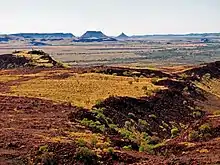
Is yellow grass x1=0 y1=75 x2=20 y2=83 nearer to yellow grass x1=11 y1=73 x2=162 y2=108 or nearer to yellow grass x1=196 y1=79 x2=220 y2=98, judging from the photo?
yellow grass x1=11 y1=73 x2=162 y2=108

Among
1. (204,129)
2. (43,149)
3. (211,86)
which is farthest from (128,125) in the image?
(211,86)

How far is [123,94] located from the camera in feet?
169

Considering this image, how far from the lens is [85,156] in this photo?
26.3 m

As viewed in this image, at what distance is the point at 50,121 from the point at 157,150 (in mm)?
9102

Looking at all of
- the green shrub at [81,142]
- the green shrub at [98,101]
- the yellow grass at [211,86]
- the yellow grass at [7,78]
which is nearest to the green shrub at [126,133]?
the green shrub at [98,101]

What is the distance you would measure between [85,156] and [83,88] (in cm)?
2837

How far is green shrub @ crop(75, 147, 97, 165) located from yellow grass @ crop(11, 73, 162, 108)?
55.7ft

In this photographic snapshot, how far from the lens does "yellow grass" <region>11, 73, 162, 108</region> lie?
48688 millimetres

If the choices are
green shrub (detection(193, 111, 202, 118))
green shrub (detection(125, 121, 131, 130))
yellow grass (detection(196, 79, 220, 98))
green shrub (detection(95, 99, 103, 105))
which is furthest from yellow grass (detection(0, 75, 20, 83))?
yellow grass (detection(196, 79, 220, 98))

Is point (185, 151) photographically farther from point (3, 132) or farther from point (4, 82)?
point (4, 82)

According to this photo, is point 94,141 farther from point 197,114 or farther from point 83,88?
point 83,88

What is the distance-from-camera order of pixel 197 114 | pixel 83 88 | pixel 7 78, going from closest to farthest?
pixel 197 114
pixel 83 88
pixel 7 78

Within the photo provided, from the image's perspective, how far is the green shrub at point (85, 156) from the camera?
85.8 ft

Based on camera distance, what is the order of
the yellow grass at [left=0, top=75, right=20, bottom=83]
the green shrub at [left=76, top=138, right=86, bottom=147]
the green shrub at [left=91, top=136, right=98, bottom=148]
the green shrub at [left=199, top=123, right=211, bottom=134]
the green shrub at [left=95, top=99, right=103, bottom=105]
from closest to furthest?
the green shrub at [left=76, top=138, right=86, bottom=147], the green shrub at [left=91, top=136, right=98, bottom=148], the green shrub at [left=199, top=123, right=211, bottom=134], the green shrub at [left=95, top=99, right=103, bottom=105], the yellow grass at [left=0, top=75, right=20, bottom=83]
